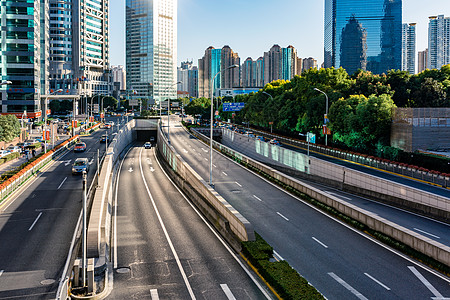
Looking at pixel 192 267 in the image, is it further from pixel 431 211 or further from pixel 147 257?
pixel 431 211

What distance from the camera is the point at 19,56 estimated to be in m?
119

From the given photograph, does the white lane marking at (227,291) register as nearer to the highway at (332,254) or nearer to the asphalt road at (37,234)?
the highway at (332,254)

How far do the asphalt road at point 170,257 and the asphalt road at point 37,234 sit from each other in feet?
10.2

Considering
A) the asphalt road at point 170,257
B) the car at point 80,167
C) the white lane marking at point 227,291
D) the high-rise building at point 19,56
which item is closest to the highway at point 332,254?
the asphalt road at point 170,257

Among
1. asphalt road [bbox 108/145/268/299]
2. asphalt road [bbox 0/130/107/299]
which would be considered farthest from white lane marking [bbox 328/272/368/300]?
asphalt road [bbox 0/130/107/299]

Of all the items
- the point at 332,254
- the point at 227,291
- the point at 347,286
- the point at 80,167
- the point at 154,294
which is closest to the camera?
the point at 154,294

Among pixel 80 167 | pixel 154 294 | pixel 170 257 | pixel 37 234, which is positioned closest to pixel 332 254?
pixel 170 257

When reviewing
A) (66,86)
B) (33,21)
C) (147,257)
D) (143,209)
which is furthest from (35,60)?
(147,257)

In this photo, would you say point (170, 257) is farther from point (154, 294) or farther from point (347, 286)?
point (347, 286)

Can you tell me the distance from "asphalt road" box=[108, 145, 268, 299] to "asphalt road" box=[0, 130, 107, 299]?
311 centimetres

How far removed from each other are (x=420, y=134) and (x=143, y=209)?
4003 centimetres

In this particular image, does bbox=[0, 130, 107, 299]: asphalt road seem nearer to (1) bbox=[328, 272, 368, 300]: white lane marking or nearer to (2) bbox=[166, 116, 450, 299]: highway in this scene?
(2) bbox=[166, 116, 450, 299]: highway

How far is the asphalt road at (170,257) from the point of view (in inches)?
716

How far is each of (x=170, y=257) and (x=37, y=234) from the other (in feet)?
32.1
